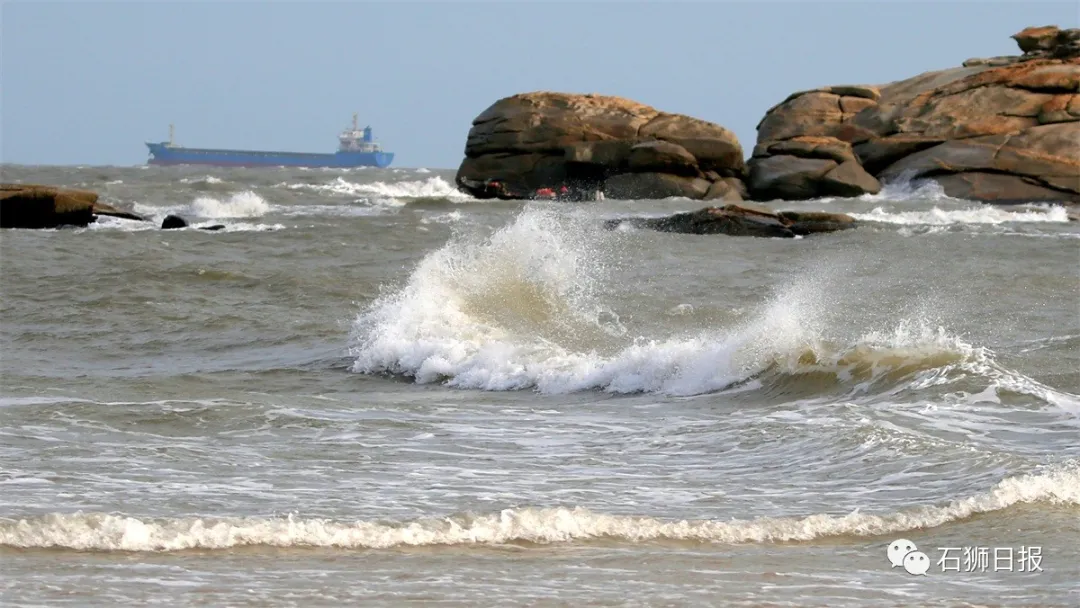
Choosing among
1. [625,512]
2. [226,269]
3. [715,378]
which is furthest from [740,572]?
[226,269]

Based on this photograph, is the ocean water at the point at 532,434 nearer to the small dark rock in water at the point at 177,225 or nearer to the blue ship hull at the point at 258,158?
the small dark rock in water at the point at 177,225

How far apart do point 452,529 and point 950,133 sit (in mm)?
33934

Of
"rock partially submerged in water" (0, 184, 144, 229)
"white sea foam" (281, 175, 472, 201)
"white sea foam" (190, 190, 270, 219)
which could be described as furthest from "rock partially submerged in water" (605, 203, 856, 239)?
"white sea foam" (281, 175, 472, 201)

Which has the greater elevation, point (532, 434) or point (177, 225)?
point (177, 225)

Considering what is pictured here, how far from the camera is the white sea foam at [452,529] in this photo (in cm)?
562

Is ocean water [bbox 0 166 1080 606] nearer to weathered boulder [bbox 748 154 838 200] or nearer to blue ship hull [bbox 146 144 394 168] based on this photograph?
weathered boulder [bbox 748 154 838 200]

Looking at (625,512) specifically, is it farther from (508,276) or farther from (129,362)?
(508,276)

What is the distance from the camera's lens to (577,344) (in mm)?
12773

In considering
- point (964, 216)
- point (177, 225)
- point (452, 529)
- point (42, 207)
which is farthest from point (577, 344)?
point (964, 216)

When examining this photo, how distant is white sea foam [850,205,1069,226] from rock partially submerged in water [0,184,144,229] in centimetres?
1599

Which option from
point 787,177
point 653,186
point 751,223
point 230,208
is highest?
point 787,177

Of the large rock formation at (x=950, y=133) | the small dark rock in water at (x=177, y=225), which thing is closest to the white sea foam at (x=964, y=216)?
the large rock formation at (x=950, y=133)

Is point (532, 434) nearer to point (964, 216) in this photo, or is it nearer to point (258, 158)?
point (964, 216)

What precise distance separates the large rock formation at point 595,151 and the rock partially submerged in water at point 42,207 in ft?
54.2
